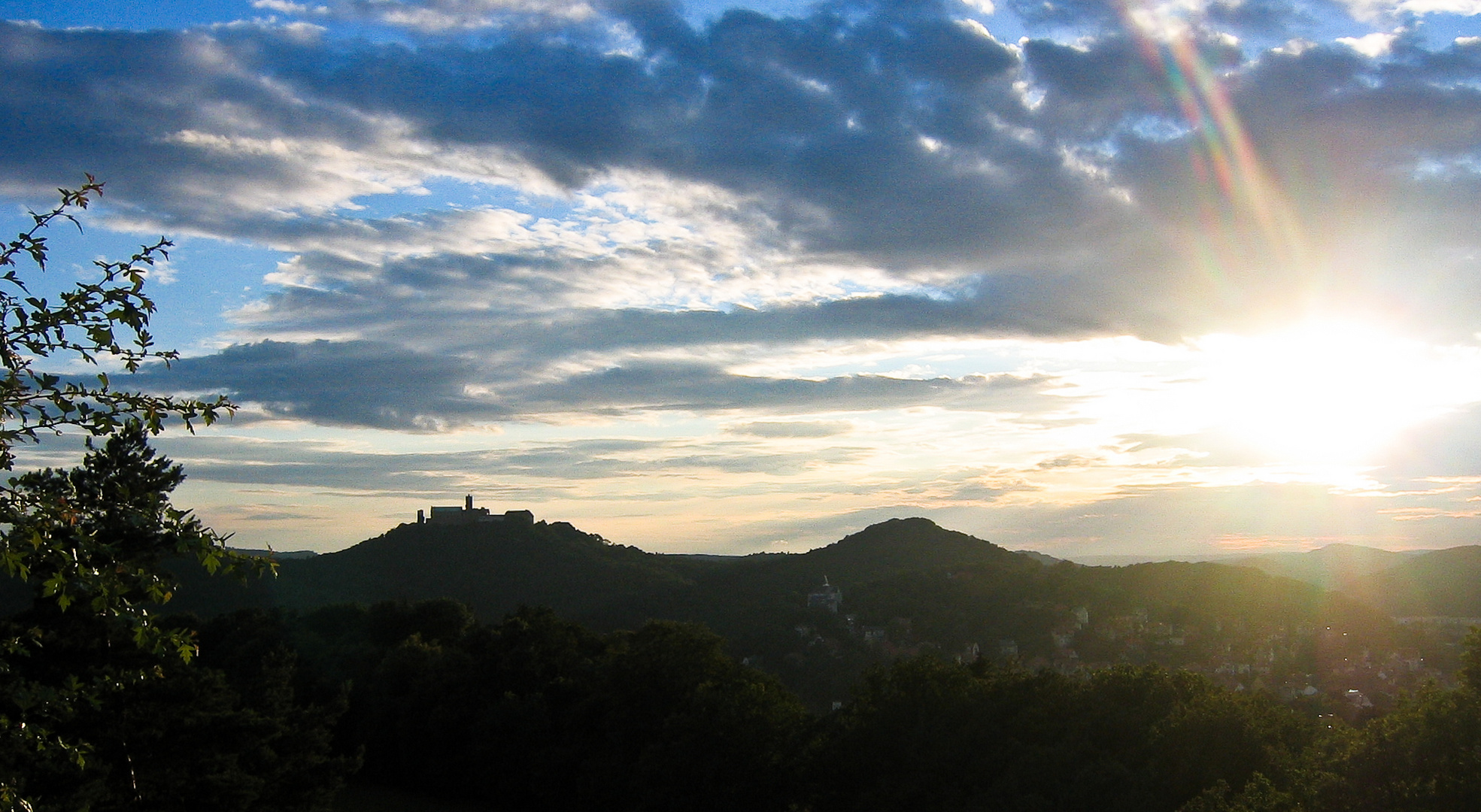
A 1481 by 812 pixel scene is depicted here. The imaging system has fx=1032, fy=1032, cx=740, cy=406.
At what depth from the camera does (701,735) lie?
31016 millimetres

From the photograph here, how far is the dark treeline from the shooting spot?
1711 centimetres

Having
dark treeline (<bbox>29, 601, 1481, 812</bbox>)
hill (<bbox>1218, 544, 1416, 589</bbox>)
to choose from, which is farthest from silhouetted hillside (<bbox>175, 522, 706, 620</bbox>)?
hill (<bbox>1218, 544, 1416, 589</bbox>)

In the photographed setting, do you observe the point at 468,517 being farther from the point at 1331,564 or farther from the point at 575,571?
the point at 1331,564

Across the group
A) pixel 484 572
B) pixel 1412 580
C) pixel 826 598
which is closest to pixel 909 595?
pixel 826 598

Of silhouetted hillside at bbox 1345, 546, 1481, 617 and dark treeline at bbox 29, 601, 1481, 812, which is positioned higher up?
silhouetted hillside at bbox 1345, 546, 1481, 617

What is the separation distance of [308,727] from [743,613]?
42537 mm

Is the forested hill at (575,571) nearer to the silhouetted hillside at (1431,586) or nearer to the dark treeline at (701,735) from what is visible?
the silhouetted hillside at (1431,586)

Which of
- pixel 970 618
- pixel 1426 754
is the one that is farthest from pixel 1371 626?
pixel 1426 754

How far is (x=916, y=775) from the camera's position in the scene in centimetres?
2503

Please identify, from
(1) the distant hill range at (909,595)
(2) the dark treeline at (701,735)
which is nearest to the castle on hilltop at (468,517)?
(1) the distant hill range at (909,595)

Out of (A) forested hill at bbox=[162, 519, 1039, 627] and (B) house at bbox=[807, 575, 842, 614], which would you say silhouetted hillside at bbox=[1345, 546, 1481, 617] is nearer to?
(A) forested hill at bbox=[162, 519, 1039, 627]

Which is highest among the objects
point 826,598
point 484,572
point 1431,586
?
point 1431,586

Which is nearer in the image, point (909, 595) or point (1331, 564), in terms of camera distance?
point (909, 595)

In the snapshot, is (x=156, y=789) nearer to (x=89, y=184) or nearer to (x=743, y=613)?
(x=89, y=184)
